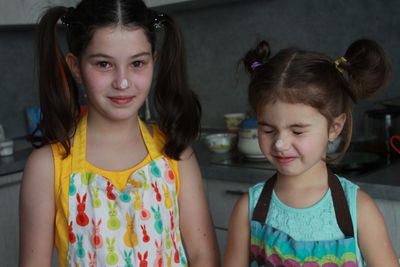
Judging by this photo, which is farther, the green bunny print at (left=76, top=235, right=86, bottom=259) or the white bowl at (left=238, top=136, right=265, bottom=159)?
the white bowl at (left=238, top=136, right=265, bottom=159)

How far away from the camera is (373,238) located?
1.03 meters

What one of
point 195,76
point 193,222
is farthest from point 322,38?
point 193,222

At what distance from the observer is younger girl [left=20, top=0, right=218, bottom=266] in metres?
1.14

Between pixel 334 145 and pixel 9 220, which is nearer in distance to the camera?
pixel 334 145

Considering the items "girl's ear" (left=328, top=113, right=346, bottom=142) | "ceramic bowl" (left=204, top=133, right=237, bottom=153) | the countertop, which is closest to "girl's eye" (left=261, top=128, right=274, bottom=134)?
"girl's ear" (left=328, top=113, right=346, bottom=142)

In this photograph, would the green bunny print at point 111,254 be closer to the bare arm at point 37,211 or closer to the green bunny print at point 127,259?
the green bunny print at point 127,259

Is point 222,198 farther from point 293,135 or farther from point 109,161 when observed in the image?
point 293,135

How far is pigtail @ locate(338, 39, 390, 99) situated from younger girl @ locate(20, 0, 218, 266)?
40 centimetres

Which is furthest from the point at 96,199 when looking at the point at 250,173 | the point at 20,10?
the point at 20,10

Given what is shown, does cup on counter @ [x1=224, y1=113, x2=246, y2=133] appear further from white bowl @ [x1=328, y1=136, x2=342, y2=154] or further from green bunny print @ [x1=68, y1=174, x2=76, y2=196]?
green bunny print @ [x1=68, y1=174, x2=76, y2=196]


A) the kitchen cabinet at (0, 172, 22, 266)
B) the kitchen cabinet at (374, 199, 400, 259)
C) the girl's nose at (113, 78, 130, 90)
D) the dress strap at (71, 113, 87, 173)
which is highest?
the girl's nose at (113, 78, 130, 90)

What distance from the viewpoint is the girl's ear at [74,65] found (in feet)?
3.90

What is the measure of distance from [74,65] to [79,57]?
0.04 m

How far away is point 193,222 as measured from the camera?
126 centimetres
